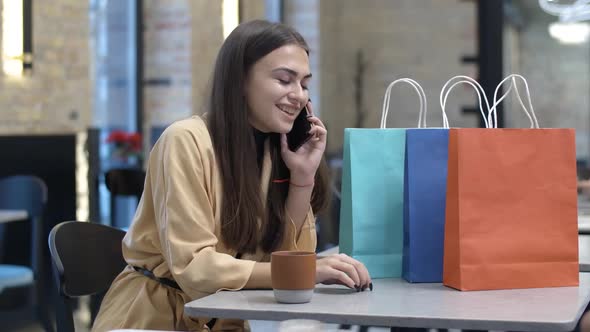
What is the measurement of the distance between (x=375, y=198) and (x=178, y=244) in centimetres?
41

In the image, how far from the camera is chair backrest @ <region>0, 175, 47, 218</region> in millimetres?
3828

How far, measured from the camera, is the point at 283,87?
1.65 m

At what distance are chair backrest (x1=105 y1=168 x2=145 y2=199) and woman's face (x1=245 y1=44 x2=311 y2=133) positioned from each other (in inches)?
102

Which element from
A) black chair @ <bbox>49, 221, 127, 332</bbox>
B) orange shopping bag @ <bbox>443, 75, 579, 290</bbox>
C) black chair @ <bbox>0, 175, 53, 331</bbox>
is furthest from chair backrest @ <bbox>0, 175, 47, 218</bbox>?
orange shopping bag @ <bbox>443, 75, 579, 290</bbox>

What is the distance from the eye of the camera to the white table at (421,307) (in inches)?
47.6

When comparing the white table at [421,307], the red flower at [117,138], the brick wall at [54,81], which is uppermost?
the brick wall at [54,81]

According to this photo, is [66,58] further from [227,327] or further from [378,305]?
[378,305]

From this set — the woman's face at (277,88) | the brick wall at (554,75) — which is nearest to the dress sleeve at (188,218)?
the woman's face at (277,88)

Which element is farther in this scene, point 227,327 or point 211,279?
point 227,327

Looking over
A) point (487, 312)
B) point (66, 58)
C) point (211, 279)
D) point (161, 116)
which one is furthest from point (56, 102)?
point (487, 312)

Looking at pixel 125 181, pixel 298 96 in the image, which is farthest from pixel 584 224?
pixel 125 181

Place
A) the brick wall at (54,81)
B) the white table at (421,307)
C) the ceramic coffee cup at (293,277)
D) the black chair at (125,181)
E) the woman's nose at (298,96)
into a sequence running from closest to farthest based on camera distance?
the white table at (421,307)
the ceramic coffee cup at (293,277)
the woman's nose at (298,96)
the black chair at (125,181)
the brick wall at (54,81)

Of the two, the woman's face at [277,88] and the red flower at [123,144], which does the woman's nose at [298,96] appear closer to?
the woman's face at [277,88]

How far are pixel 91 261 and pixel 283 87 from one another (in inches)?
22.2
